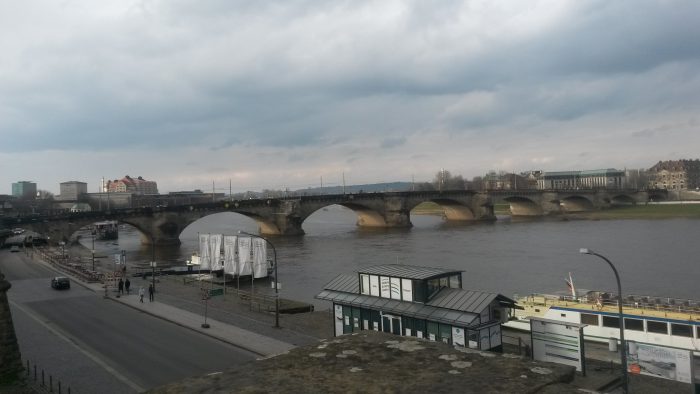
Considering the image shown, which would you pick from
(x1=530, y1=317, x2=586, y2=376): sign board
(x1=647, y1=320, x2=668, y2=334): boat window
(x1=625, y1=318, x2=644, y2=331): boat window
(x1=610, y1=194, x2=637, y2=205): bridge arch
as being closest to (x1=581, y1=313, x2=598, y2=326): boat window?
(x1=625, y1=318, x2=644, y2=331): boat window

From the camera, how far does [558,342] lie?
18.0 m

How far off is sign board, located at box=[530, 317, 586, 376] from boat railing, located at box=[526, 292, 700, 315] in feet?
37.8

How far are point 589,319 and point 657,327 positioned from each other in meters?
3.57

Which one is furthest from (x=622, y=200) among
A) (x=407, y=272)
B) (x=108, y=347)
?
(x=108, y=347)

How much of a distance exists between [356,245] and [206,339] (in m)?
57.2

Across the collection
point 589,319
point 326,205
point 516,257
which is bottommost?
point 516,257

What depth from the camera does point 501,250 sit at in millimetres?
67312

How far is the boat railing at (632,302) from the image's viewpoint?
87.6ft

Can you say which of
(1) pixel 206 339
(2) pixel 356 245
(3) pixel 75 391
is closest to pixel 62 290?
(1) pixel 206 339

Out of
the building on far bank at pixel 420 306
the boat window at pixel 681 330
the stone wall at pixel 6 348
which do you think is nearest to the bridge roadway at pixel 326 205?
the building on far bank at pixel 420 306

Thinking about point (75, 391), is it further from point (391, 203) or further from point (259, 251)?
point (391, 203)

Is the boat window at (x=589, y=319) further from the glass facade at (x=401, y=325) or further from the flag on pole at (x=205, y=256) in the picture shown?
the flag on pole at (x=205, y=256)

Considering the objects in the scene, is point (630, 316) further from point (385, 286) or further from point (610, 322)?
point (385, 286)

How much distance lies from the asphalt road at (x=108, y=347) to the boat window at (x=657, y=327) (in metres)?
19.3
